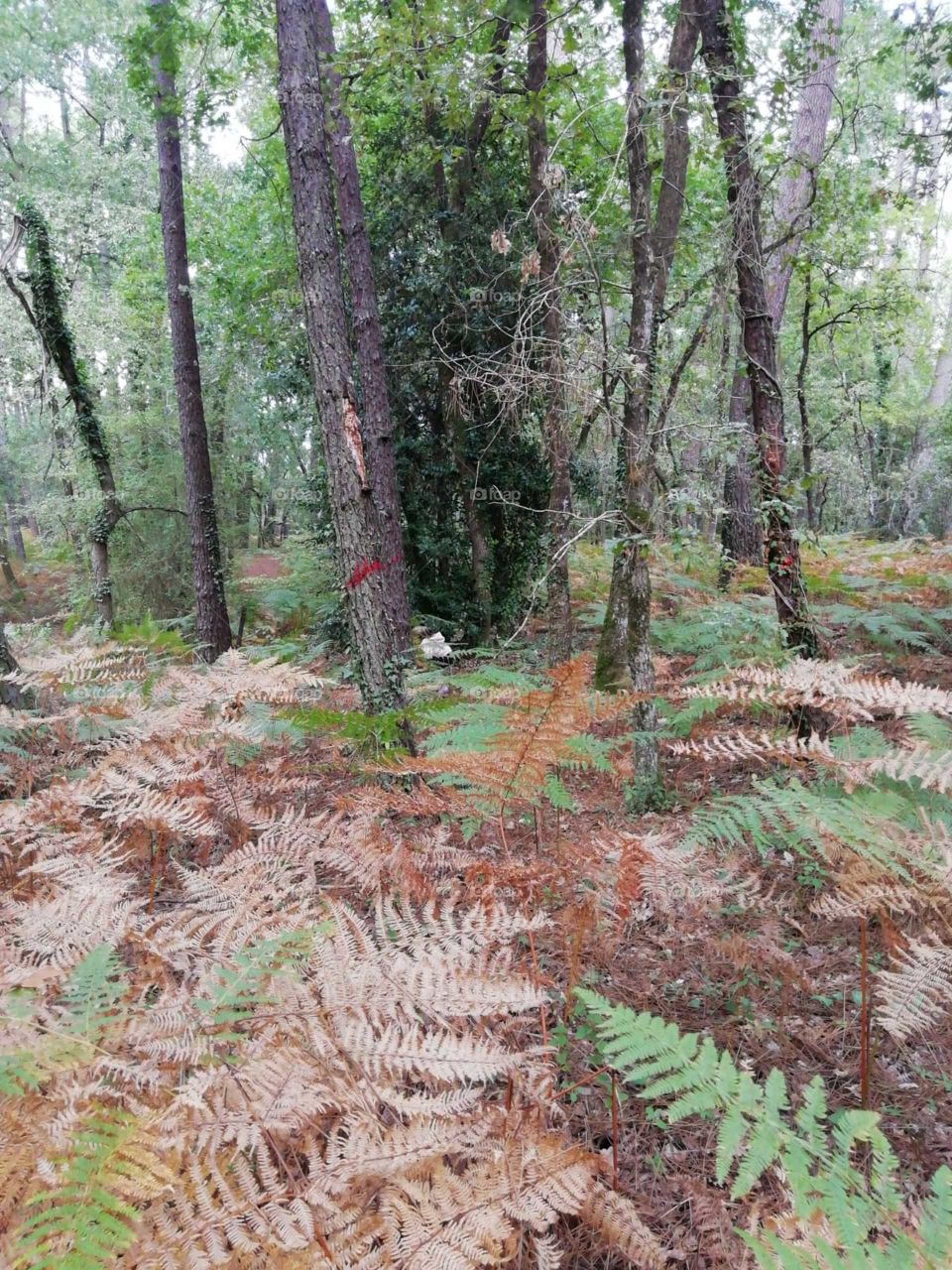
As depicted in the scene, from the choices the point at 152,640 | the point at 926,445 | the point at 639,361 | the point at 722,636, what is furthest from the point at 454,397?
Result: the point at 926,445

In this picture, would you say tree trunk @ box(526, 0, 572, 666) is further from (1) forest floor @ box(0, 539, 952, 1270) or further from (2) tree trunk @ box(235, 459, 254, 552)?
(2) tree trunk @ box(235, 459, 254, 552)

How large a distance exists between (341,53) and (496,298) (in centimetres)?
487

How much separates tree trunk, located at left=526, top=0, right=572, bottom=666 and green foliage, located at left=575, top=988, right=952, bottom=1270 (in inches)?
125

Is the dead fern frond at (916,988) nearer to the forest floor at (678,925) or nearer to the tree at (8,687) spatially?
the forest floor at (678,925)

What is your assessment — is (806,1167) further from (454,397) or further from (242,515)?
(242,515)

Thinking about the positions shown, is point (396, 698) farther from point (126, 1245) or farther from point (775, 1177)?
point (126, 1245)

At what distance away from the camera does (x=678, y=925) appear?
3.01m

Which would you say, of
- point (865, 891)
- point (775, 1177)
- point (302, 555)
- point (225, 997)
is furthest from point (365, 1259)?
point (302, 555)

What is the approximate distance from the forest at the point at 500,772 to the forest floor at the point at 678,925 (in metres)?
0.02

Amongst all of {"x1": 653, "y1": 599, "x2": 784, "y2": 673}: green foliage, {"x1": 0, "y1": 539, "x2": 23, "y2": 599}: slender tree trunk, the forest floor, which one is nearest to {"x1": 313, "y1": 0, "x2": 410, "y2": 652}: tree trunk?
{"x1": 653, "y1": 599, "x2": 784, "y2": 673}: green foliage

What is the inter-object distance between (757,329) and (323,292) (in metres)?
2.42

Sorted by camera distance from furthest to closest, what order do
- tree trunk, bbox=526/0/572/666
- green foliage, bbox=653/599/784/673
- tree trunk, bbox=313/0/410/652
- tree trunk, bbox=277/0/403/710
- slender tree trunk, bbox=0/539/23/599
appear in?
slender tree trunk, bbox=0/539/23/599 → tree trunk, bbox=313/0/410/652 → green foliage, bbox=653/599/784/673 → tree trunk, bbox=526/0/572/666 → tree trunk, bbox=277/0/403/710

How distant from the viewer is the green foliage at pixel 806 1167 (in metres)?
1.01

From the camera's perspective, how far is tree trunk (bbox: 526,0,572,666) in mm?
4727
